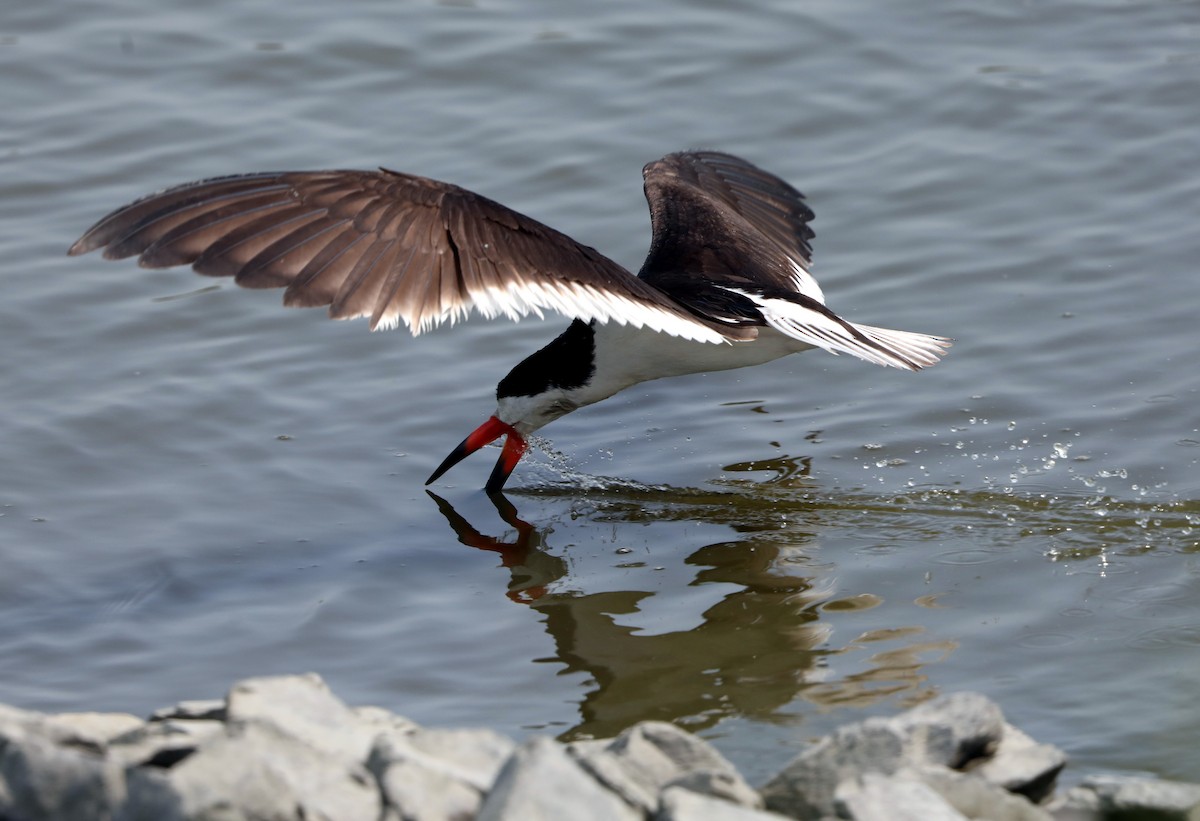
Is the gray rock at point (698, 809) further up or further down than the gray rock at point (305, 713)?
further down

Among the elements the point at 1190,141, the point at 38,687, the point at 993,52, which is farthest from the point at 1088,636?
the point at 993,52

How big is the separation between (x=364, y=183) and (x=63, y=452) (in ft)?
8.25

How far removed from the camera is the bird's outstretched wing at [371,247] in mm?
4746

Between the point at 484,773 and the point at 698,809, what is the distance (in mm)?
616

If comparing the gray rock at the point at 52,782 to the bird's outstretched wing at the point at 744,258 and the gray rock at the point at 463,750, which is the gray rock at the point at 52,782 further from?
the bird's outstretched wing at the point at 744,258

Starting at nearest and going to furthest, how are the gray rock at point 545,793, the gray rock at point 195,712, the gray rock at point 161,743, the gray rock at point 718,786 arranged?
the gray rock at point 545,793
the gray rock at point 718,786
the gray rock at point 161,743
the gray rock at point 195,712

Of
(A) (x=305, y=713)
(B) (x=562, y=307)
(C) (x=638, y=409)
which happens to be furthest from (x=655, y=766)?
(C) (x=638, y=409)

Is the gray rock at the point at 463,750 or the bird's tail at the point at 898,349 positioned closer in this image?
the gray rock at the point at 463,750

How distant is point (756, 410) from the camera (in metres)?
7.30

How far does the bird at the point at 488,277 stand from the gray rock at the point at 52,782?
1.65 metres

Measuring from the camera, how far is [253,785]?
3.37 m

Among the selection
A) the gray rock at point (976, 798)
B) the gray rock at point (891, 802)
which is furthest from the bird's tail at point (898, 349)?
the gray rock at point (891, 802)

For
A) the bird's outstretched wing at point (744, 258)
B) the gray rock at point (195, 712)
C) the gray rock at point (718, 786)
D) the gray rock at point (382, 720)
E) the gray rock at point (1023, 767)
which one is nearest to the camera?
the gray rock at point (718, 786)

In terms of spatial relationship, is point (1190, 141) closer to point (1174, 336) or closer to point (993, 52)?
point (993, 52)
